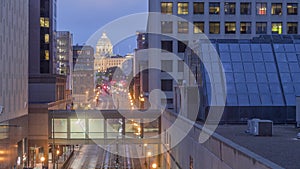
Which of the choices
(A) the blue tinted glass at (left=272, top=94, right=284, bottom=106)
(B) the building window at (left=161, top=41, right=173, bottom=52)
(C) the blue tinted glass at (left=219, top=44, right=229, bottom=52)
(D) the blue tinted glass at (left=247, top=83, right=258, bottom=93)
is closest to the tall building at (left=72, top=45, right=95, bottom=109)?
(B) the building window at (left=161, top=41, right=173, bottom=52)

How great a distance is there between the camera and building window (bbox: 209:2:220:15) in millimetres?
70125

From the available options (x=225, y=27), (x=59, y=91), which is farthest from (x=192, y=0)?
(x=59, y=91)

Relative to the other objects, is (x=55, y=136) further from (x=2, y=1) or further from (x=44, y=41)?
(x=44, y=41)

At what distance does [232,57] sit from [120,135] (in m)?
19.3

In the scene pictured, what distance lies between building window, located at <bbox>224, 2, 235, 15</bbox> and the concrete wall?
44.5m

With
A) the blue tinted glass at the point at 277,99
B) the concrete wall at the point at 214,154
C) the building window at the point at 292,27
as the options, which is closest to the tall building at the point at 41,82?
the concrete wall at the point at 214,154

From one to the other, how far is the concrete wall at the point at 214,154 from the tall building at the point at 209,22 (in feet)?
139

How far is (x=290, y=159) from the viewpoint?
14297 millimetres

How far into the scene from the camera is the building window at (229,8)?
231 feet

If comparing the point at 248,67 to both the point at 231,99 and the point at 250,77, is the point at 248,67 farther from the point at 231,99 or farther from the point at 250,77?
the point at 231,99

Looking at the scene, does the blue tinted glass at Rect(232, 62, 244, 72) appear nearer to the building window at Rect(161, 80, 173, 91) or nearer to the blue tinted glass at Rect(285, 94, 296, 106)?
the blue tinted glass at Rect(285, 94, 296, 106)

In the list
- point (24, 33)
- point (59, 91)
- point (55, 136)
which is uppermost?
point (24, 33)

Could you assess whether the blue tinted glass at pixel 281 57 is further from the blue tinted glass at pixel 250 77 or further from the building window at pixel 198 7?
the building window at pixel 198 7

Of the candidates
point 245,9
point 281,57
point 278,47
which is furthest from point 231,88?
point 245,9
